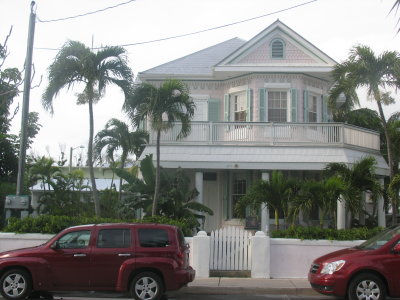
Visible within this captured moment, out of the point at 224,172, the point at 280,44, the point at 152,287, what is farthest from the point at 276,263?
the point at 280,44

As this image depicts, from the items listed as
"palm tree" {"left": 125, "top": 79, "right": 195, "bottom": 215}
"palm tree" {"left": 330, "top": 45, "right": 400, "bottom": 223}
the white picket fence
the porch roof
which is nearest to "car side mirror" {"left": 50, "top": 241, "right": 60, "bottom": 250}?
the white picket fence

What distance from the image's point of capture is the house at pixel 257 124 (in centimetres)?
1919

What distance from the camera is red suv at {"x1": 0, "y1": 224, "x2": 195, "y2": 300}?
1050 cm

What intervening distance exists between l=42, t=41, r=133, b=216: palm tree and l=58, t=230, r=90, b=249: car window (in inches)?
231

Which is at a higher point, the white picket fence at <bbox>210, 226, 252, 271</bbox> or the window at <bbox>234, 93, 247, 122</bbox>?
the window at <bbox>234, 93, 247, 122</bbox>

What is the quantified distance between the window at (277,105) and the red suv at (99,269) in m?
11.4

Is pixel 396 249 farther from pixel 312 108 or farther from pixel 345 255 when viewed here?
pixel 312 108

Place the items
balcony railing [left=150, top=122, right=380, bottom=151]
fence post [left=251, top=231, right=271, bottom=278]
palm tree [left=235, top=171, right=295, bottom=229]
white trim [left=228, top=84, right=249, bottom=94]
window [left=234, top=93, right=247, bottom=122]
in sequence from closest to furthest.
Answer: fence post [left=251, top=231, right=271, bottom=278] < palm tree [left=235, top=171, right=295, bottom=229] < balcony railing [left=150, top=122, right=380, bottom=151] < white trim [left=228, top=84, right=249, bottom=94] < window [left=234, top=93, right=247, bottom=122]

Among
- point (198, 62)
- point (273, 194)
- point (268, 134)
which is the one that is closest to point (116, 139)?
point (198, 62)

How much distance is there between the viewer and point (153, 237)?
1082cm

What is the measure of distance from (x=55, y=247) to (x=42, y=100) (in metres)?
7.23

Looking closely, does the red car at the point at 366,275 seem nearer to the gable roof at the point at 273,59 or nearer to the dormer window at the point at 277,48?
the gable roof at the point at 273,59

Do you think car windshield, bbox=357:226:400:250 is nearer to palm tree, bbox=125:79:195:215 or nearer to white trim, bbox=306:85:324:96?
palm tree, bbox=125:79:195:215

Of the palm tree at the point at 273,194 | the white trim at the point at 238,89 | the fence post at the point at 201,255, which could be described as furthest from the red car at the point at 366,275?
the white trim at the point at 238,89
